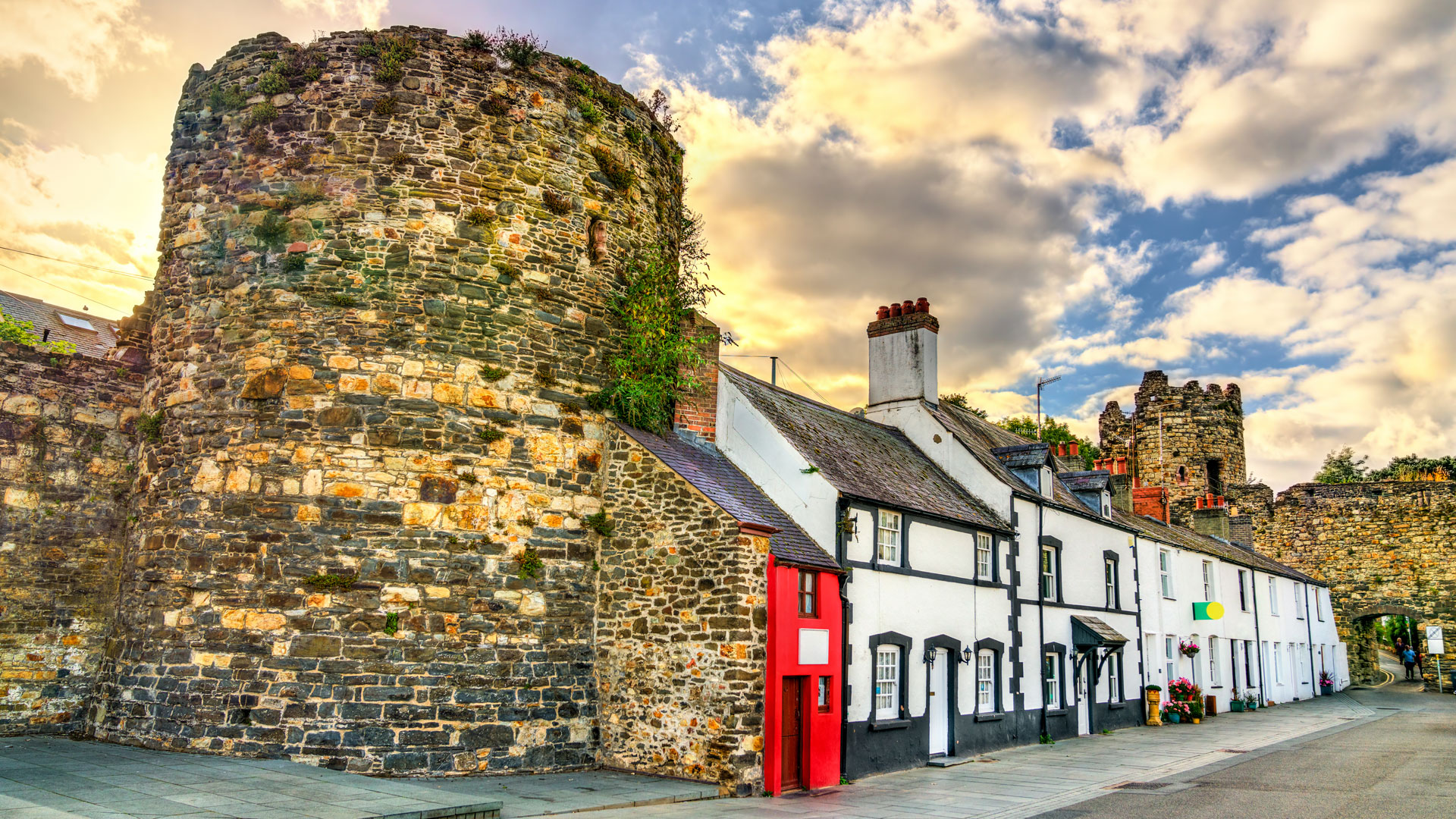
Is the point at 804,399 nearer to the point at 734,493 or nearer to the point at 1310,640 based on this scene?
the point at 734,493

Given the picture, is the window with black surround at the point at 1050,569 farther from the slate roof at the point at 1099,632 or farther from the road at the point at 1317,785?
the road at the point at 1317,785

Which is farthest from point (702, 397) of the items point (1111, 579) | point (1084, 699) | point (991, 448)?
point (1111, 579)

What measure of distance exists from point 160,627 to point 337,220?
6.07m

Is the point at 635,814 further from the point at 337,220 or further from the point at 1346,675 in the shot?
the point at 1346,675

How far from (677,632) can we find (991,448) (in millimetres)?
13487

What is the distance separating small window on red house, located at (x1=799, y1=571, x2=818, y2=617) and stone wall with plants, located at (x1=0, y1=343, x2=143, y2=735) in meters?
10.2

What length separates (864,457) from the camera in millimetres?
19281

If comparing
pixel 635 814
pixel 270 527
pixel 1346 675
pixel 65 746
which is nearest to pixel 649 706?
pixel 635 814

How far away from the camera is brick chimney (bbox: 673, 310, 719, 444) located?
1636 cm

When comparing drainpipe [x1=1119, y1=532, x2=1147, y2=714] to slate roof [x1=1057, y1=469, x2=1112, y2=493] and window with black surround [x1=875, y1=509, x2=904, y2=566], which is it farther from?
window with black surround [x1=875, y1=509, x2=904, y2=566]

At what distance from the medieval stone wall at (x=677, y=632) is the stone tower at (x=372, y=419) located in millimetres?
502

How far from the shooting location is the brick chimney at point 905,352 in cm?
2319

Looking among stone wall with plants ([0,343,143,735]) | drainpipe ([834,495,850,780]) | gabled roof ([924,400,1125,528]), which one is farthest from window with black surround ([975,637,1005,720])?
stone wall with plants ([0,343,143,735])

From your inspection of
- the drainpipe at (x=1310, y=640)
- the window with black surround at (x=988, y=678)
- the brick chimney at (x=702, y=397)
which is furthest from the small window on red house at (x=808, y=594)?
the drainpipe at (x=1310, y=640)
